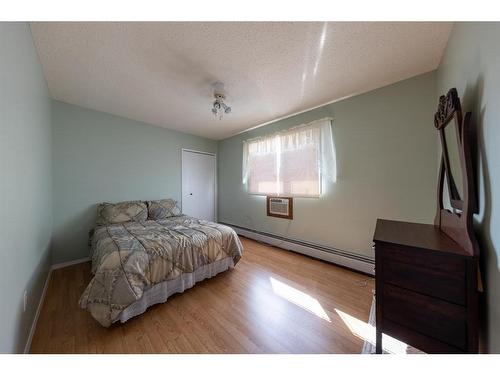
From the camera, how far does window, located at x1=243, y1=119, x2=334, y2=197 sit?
2689mm

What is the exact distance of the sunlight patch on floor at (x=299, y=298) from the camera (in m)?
1.64

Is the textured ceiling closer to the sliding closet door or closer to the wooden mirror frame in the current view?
the wooden mirror frame

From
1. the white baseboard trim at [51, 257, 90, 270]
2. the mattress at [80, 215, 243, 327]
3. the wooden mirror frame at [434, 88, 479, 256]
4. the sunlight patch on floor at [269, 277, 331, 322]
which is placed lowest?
the white baseboard trim at [51, 257, 90, 270]

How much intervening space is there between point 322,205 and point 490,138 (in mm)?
1954

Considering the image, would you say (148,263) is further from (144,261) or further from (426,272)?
(426,272)

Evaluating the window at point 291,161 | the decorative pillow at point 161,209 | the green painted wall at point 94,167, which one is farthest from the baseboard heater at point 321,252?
the green painted wall at point 94,167

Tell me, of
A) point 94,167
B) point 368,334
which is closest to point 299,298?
point 368,334

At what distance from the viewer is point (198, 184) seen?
13.9 feet

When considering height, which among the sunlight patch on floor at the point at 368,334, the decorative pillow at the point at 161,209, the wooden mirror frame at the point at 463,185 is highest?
the wooden mirror frame at the point at 463,185

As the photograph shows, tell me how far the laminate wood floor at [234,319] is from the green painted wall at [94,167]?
73 cm

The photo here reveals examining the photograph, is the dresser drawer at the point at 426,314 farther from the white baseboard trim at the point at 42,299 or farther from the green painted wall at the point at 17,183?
the white baseboard trim at the point at 42,299

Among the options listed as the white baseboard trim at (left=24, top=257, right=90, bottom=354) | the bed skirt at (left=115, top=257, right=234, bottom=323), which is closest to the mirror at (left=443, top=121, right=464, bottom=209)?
the bed skirt at (left=115, top=257, right=234, bottom=323)

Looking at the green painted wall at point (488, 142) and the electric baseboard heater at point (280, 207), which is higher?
the green painted wall at point (488, 142)

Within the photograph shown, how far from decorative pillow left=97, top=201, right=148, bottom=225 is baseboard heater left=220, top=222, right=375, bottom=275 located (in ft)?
6.86
